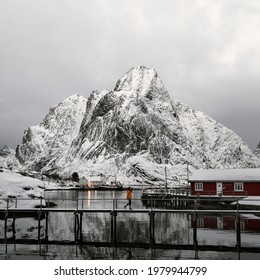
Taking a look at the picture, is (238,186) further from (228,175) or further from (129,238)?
(129,238)

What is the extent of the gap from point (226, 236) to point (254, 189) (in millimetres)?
36932

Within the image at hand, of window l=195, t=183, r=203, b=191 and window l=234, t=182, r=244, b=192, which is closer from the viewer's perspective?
window l=234, t=182, r=244, b=192

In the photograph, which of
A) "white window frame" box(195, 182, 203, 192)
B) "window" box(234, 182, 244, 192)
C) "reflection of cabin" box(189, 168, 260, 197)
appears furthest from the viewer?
"white window frame" box(195, 182, 203, 192)

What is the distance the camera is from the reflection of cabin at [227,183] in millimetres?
72688

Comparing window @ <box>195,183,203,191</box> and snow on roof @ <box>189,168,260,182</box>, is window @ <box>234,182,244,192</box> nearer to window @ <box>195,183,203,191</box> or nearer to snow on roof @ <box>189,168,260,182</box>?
snow on roof @ <box>189,168,260,182</box>

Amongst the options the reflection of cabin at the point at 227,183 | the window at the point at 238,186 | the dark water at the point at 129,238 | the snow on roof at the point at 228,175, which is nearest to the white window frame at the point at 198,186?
the reflection of cabin at the point at 227,183

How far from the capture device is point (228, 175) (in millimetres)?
77438

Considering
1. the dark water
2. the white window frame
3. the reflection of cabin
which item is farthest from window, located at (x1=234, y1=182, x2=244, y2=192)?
the dark water

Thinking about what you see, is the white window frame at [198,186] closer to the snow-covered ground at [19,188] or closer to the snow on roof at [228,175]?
the snow on roof at [228,175]

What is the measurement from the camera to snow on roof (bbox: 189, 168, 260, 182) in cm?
7347

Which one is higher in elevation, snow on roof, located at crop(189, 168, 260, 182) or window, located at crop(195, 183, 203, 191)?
snow on roof, located at crop(189, 168, 260, 182)
